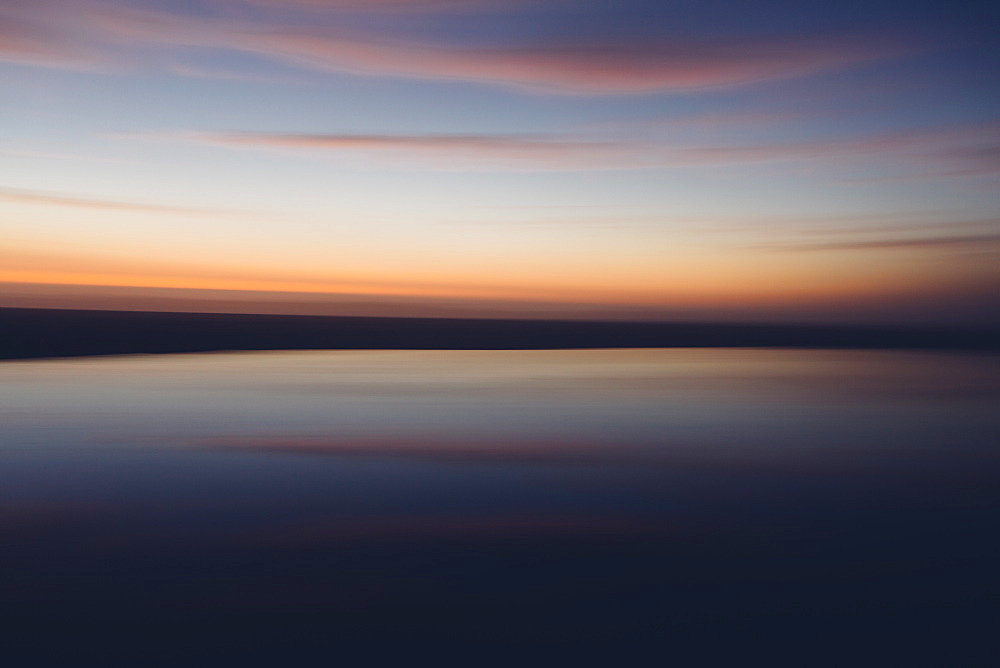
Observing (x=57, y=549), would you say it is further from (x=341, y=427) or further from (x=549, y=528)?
(x=341, y=427)

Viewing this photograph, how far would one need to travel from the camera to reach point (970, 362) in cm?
1823

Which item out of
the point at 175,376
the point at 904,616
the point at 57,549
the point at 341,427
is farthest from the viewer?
the point at 175,376

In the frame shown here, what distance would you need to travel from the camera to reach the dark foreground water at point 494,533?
2.97 meters

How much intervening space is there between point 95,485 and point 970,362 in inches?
724

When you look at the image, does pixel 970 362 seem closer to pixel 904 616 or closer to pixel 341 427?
pixel 341 427

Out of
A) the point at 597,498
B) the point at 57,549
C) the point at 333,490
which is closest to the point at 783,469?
the point at 597,498

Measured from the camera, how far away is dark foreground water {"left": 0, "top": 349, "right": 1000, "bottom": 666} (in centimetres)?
297

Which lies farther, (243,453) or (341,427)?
(341,427)

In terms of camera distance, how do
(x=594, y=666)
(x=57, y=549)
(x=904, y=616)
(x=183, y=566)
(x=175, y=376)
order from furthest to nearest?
(x=175, y=376) → (x=57, y=549) → (x=183, y=566) → (x=904, y=616) → (x=594, y=666)

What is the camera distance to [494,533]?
4266 millimetres

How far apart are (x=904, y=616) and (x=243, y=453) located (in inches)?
189

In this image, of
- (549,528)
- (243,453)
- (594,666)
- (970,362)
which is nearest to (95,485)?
(243,453)

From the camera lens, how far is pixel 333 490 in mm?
5203

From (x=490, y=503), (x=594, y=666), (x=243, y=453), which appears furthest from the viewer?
(x=243, y=453)
